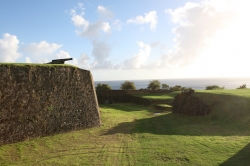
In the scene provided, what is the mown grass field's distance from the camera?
358 inches

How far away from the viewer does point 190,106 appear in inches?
800

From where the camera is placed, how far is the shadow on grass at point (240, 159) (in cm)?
826

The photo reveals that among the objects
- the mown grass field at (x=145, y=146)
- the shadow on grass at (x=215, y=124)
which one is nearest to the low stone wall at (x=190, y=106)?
the shadow on grass at (x=215, y=124)

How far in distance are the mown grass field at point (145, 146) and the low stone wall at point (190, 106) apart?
8.42 feet

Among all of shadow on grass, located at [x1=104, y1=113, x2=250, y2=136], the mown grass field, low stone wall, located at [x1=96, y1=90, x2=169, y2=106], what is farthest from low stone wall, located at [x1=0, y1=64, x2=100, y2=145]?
low stone wall, located at [x1=96, y1=90, x2=169, y2=106]

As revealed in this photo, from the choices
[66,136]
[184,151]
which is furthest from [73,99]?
[184,151]

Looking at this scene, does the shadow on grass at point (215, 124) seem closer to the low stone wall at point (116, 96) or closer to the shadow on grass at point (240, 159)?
the shadow on grass at point (240, 159)

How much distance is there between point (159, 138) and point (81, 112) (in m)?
6.55

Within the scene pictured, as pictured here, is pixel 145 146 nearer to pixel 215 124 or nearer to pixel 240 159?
pixel 240 159

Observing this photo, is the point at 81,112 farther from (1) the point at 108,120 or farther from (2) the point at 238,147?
(2) the point at 238,147

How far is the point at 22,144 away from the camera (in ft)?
36.4

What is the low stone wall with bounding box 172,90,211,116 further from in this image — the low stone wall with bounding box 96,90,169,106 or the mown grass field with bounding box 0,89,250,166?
the low stone wall with bounding box 96,90,169,106

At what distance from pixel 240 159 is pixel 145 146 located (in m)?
4.61

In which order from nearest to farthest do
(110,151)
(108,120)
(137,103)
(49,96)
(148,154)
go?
1. (148,154)
2. (110,151)
3. (49,96)
4. (108,120)
5. (137,103)
